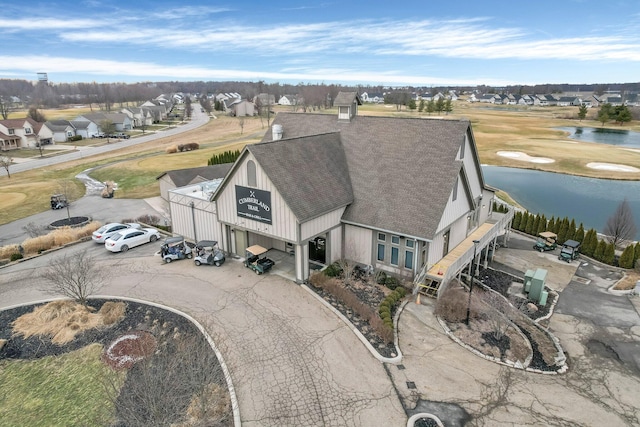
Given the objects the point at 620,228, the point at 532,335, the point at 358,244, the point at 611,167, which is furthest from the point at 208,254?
the point at 611,167

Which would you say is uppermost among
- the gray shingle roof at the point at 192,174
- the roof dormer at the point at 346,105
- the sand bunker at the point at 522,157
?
the roof dormer at the point at 346,105

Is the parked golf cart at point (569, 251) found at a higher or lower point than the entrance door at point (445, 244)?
lower

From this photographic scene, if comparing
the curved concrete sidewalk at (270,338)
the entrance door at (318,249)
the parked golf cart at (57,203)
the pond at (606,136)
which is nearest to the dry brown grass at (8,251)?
the curved concrete sidewalk at (270,338)

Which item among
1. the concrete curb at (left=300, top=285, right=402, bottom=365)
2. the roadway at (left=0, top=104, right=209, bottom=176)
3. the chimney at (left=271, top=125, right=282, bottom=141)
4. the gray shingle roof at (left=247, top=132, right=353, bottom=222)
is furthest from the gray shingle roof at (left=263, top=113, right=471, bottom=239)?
the roadway at (left=0, top=104, right=209, bottom=176)

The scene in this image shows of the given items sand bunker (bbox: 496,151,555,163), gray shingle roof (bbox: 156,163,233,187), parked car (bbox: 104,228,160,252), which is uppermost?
gray shingle roof (bbox: 156,163,233,187)

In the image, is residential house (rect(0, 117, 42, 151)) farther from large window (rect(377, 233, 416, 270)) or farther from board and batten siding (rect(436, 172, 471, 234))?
board and batten siding (rect(436, 172, 471, 234))

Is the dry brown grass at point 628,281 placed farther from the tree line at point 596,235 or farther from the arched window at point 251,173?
the arched window at point 251,173
